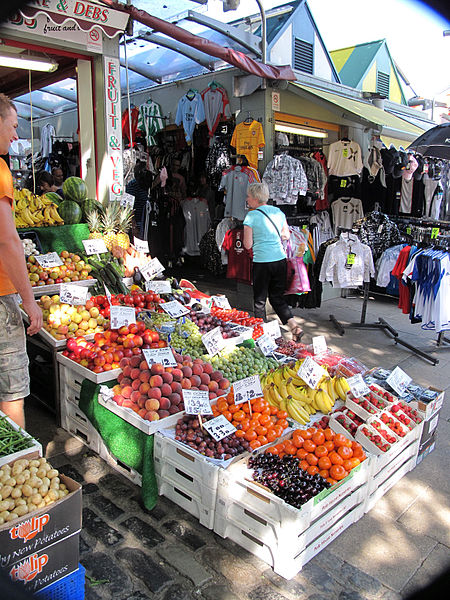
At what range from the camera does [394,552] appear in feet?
9.23

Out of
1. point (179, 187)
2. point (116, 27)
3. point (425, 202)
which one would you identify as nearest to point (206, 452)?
point (116, 27)

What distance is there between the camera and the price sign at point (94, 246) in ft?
17.6

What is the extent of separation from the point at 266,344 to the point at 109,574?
2.54 metres

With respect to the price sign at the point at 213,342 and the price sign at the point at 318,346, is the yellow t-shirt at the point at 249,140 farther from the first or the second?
the price sign at the point at 213,342

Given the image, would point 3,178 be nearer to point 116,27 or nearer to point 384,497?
point 384,497

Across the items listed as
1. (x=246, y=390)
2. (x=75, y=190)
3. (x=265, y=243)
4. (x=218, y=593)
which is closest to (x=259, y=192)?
(x=265, y=243)

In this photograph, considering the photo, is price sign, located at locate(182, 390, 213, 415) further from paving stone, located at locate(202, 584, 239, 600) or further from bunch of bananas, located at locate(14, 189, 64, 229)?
bunch of bananas, located at locate(14, 189, 64, 229)

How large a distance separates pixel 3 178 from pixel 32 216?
8.92ft

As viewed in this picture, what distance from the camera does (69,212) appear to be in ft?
18.3

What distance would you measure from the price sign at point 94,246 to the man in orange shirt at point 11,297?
232cm

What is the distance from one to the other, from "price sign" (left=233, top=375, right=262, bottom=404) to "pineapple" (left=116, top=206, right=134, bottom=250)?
9.42ft

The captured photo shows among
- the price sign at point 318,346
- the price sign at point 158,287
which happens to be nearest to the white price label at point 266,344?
the price sign at point 318,346

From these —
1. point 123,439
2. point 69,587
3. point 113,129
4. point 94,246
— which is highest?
point 113,129

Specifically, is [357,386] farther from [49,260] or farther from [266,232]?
[49,260]
